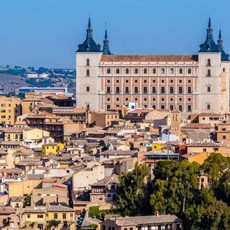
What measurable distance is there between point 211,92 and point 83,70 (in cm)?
928

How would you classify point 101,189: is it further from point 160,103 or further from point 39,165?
point 160,103

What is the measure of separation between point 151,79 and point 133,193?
42.7m

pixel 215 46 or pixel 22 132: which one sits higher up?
pixel 215 46

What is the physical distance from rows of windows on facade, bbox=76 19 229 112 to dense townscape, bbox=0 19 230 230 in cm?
7

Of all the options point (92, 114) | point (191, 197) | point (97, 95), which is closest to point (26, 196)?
point (191, 197)

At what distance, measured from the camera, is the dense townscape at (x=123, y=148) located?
46.4m

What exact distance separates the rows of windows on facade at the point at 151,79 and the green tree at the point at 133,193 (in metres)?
40.3

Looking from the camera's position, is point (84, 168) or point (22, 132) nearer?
point (84, 168)

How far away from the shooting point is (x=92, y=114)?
8044 centimetres

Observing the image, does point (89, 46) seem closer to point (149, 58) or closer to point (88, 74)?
point (88, 74)

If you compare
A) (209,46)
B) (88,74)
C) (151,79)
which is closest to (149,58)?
(151,79)

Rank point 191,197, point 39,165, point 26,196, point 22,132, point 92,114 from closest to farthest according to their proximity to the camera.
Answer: point 191,197 → point 26,196 → point 39,165 → point 22,132 → point 92,114

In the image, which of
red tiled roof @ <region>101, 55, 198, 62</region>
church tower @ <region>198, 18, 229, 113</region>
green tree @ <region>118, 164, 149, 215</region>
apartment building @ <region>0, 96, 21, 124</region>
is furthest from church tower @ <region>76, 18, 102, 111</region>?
green tree @ <region>118, 164, 149, 215</region>

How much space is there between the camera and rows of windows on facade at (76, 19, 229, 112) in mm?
88688
